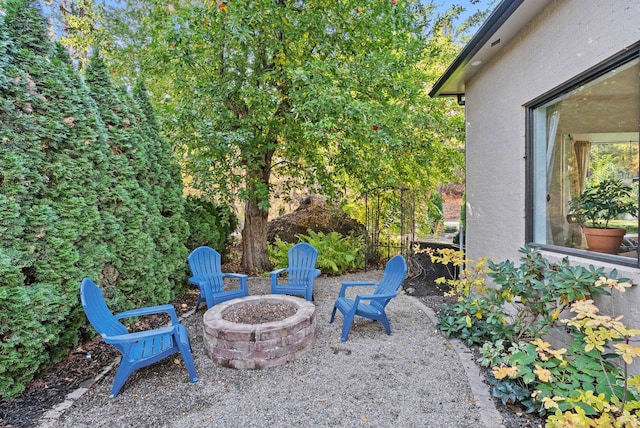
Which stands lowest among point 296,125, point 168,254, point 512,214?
point 168,254

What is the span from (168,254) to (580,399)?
4.56m

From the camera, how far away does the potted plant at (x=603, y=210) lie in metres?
2.43

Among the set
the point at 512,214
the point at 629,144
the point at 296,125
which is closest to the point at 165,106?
the point at 296,125

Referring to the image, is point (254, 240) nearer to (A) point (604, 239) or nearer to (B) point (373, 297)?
(B) point (373, 297)

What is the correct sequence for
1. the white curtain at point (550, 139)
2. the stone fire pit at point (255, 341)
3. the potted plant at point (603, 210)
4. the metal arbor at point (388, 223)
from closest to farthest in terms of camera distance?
the potted plant at point (603, 210) → the stone fire pit at point (255, 341) → the white curtain at point (550, 139) → the metal arbor at point (388, 223)

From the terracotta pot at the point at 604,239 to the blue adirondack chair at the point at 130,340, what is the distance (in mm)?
3417

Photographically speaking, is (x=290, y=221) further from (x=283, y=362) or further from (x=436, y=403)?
(x=436, y=403)

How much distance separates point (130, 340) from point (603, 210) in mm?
3810

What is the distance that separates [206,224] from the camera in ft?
18.6

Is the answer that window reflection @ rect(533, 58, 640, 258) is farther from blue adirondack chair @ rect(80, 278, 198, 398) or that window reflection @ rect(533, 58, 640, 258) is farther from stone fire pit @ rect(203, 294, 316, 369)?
blue adirondack chair @ rect(80, 278, 198, 398)

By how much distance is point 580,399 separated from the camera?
6.52 feet

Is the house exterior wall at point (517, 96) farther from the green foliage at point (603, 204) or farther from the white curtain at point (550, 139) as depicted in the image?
the green foliage at point (603, 204)

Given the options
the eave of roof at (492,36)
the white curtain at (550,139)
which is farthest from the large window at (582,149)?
the eave of roof at (492,36)

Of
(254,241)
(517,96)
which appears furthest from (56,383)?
(517,96)
